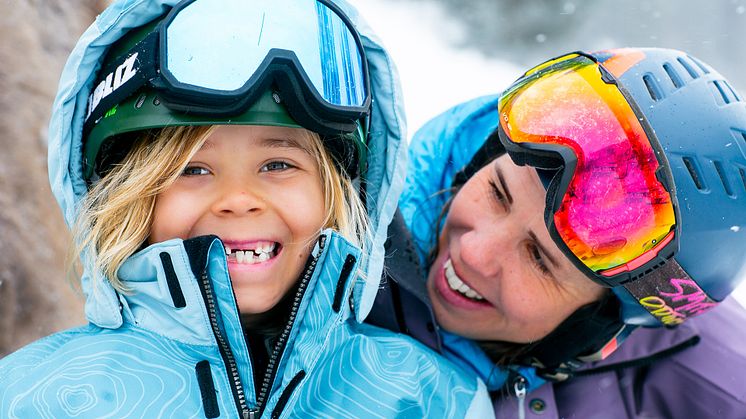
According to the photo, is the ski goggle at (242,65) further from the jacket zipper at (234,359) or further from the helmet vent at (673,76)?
the helmet vent at (673,76)

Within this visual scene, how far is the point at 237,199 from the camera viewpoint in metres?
1.88

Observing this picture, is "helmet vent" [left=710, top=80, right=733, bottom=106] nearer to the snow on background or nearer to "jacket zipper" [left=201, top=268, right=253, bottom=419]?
"jacket zipper" [left=201, top=268, right=253, bottom=419]

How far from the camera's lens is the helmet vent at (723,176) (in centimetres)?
212

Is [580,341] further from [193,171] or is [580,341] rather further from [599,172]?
[193,171]

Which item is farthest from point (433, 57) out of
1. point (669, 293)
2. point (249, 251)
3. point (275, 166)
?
point (249, 251)

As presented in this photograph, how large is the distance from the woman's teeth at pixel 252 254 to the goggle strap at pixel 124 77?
18.9 inches

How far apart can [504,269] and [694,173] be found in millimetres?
635

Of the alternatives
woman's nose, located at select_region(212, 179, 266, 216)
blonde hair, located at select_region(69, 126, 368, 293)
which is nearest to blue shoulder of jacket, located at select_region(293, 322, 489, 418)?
blonde hair, located at select_region(69, 126, 368, 293)

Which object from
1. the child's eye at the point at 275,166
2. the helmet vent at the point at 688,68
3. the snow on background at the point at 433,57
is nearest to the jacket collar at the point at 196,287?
the child's eye at the point at 275,166

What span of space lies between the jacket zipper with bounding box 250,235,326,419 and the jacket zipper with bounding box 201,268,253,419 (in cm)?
3

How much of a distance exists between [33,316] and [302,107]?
140 centimetres

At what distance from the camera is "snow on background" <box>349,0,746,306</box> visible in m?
5.90

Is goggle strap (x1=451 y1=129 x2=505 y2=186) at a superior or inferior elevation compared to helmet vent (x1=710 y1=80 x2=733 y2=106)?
inferior

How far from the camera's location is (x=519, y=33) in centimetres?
747
